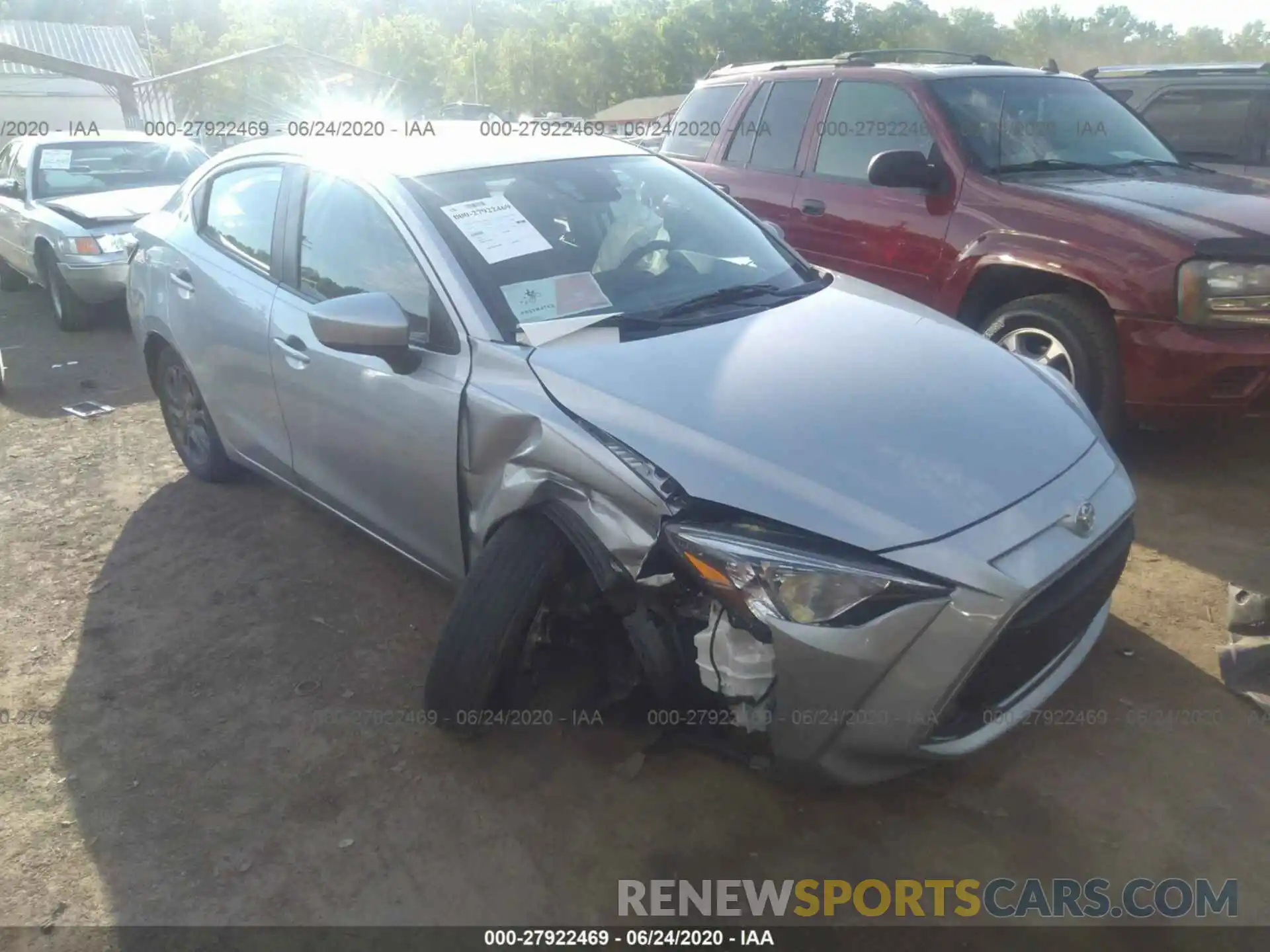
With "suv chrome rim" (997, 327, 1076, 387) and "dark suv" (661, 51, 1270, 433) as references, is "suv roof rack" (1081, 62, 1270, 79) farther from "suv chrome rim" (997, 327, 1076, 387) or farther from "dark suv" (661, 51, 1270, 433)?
"suv chrome rim" (997, 327, 1076, 387)

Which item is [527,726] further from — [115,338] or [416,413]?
[115,338]

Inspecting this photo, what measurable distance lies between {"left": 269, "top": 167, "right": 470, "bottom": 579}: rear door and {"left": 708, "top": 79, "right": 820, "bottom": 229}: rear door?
2.89 metres

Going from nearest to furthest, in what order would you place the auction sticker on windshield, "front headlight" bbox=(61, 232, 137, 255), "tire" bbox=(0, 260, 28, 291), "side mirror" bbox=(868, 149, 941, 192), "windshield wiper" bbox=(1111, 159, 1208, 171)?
the auction sticker on windshield
"side mirror" bbox=(868, 149, 941, 192)
"windshield wiper" bbox=(1111, 159, 1208, 171)
"front headlight" bbox=(61, 232, 137, 255)
"tire" bbox=(0, 260, 28, 291)

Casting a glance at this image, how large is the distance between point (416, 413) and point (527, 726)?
102cm

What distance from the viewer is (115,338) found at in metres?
7.83

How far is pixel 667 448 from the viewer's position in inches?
91.0

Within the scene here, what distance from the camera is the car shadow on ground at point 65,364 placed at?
6219 mm

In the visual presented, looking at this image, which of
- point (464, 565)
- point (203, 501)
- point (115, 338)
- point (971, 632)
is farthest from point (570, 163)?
point (115, 338)

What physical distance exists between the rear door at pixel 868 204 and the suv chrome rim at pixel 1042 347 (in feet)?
1.57

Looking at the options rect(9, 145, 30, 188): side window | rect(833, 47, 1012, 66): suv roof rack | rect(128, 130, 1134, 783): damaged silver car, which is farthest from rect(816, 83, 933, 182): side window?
rect(9, 145, 30, 188): side window

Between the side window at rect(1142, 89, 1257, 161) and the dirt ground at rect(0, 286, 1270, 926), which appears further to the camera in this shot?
the side window at rect(1142, 89, 1257, 161)

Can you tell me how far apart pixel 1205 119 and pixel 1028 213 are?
3.45 m

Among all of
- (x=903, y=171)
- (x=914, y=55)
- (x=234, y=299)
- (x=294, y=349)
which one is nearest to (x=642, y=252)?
(x=294, y=349)

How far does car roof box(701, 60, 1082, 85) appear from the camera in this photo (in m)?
5.05
